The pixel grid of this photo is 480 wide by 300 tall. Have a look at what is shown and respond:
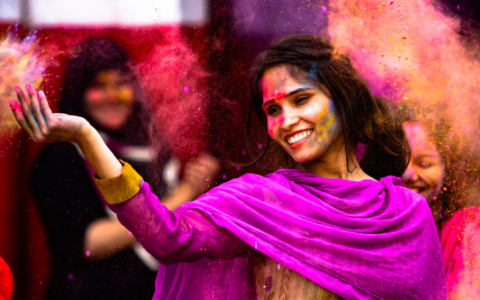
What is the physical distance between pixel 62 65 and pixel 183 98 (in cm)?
30

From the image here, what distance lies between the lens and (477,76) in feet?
3.75

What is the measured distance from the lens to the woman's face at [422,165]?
3.65 feet

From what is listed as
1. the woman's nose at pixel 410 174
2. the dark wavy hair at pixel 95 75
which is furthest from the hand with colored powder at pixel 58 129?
the woman's nose at pixel 410 174

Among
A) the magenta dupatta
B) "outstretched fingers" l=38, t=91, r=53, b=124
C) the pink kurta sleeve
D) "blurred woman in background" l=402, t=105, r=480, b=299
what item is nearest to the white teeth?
the magenta dupatta

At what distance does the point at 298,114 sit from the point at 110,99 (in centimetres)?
48

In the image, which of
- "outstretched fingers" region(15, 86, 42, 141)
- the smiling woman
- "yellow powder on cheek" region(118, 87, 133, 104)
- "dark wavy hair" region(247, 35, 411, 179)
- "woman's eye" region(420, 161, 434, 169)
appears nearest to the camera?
"outstretched fingers" region(15, 86, 42, 141)

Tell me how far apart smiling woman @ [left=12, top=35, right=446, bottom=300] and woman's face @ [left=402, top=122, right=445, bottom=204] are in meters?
0.15

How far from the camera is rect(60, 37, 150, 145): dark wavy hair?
969mm

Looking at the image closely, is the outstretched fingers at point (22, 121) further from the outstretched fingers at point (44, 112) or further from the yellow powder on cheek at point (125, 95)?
the yellow powder on cheek at point (125, 95)

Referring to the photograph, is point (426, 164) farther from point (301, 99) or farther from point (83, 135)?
point (83, 135)

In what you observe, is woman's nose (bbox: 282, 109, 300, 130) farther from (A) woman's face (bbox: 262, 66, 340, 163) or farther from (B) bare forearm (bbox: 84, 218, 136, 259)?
(B) bare forearm (bbox: 84, 218, 136, 259)

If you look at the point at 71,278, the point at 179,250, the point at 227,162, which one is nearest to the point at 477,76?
the point at 227,162

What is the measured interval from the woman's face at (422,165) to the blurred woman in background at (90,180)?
565 millimetres

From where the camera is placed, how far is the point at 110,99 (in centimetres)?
101
